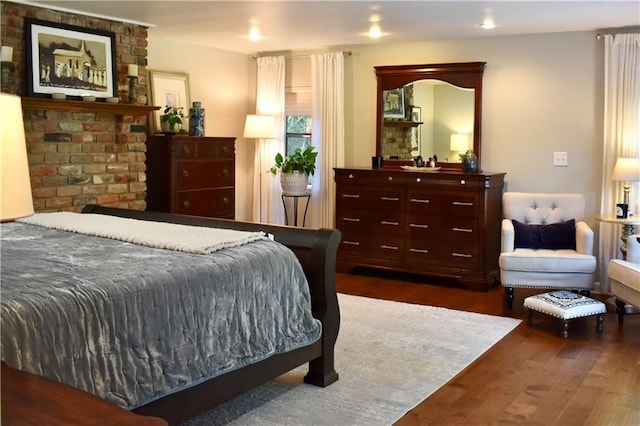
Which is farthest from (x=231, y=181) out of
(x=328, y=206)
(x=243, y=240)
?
(x=243, y=240)

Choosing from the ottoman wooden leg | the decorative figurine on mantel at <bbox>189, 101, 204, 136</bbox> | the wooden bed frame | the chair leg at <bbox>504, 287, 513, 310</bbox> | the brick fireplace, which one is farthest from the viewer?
the decorative figurine on mantel at <bbox>189, 101, 204, 136</bbox>

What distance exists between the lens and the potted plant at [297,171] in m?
6.89

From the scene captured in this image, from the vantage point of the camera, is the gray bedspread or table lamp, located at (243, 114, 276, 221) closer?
the gray bedspread

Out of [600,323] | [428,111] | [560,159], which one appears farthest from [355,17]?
[600,323]

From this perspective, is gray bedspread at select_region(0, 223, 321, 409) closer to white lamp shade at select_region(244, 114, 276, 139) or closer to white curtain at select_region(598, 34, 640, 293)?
white curtain at select_region(598, 34, 640, 293)

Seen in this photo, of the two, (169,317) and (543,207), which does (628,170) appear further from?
(169,317)

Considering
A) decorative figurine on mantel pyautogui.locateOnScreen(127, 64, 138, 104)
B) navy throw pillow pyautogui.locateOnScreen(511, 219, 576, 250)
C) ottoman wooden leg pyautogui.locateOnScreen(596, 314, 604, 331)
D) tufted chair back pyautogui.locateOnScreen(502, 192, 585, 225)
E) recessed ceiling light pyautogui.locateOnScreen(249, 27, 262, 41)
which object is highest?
recessed ceiling light pyautogui.locateOnScreen(249, 27, 262, 41)

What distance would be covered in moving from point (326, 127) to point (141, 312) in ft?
15.5

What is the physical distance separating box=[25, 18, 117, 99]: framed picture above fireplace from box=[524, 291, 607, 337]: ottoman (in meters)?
3.60

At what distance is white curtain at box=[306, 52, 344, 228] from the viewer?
22.7ft

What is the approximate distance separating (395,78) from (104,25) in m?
2.75

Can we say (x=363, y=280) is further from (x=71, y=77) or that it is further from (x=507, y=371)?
(x=71, y=77)

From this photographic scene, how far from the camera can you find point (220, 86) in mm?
7238

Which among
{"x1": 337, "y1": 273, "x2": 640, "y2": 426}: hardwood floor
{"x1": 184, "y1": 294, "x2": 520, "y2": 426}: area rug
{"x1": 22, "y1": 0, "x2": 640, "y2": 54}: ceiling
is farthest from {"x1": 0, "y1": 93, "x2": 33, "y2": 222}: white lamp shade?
{"x1": 22, "y1": 0, "x2": 640, "y2": 54}: ceiling
